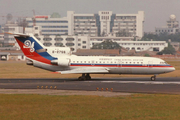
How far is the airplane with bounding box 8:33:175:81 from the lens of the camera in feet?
139

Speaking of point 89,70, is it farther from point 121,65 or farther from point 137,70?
point 137,70

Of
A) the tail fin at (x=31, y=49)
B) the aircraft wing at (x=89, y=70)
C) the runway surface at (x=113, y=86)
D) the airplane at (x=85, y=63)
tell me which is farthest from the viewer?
the tail fin at (x=31, y=49)

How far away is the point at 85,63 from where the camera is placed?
42.4m

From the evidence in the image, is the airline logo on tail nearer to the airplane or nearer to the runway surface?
the airplane

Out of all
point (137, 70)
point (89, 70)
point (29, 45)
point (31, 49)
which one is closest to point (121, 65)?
point (137, 70)

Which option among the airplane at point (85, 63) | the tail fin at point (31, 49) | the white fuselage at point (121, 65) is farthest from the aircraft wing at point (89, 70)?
the tail fin at point (31, 49)

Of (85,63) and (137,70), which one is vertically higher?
(85,63)

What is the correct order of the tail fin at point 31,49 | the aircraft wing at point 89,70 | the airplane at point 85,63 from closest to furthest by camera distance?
the aircraft wing at point 89,70 → the airplane at point 85,63 → the tail fin at point 31,49

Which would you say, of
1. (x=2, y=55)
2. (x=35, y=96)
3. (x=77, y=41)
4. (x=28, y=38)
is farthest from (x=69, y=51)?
(x=77, y=41)

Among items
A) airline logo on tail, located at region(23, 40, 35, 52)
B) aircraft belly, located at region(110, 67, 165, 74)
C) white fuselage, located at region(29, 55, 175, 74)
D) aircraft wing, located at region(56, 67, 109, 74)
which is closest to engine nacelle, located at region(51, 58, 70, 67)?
white fuselage, located at region(29, 55, 175, 74)

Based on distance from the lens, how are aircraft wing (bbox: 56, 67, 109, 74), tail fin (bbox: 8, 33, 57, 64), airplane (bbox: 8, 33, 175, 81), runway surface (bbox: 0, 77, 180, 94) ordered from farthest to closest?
1. tail fin (bbox: 8, 33, 57, 64)
2. airplane (bbox: 8, 33, 175, 81)
3. aircraft wing (bbox: 56, 67, 109, 74)
4. runway surface (bbox: 0, 77, 180, 94)

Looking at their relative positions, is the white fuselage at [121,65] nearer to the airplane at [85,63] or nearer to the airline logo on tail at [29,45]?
the airplane at [85,63]

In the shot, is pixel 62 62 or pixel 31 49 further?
pixel 31 49

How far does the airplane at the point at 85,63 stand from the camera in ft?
139
